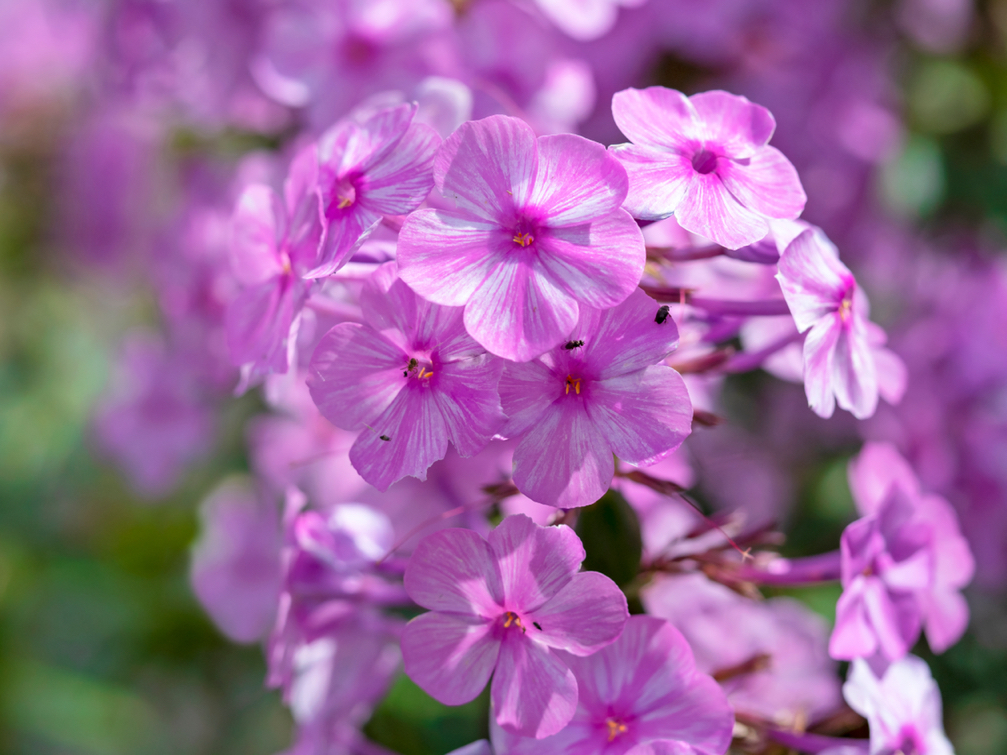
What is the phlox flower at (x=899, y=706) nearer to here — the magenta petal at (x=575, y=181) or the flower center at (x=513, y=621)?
the flower center at (x=513, y=621)

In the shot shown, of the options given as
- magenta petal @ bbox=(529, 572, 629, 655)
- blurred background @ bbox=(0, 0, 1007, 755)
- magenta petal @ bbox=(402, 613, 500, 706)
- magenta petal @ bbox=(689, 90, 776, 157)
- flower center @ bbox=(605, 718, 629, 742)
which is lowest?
blurred background @ bbox=(0, 0, 1007, 755)

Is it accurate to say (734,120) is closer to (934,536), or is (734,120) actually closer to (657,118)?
(657,118)

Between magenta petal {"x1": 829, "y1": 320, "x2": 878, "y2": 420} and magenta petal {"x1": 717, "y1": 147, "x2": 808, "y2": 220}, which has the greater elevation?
magenta petal {"x1": 717, "y1": 147, "x2": 808, "y2": 220}

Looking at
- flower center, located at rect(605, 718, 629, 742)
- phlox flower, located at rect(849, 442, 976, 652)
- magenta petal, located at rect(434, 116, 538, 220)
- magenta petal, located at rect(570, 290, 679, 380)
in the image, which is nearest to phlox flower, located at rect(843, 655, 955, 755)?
phlox flower, located at rect(849, 442, 976, 652)

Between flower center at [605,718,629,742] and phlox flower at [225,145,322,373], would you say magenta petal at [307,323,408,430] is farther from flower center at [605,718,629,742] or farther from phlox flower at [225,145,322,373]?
flower center at [605,718,629,742]

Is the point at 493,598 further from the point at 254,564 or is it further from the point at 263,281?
the point at 254,564
